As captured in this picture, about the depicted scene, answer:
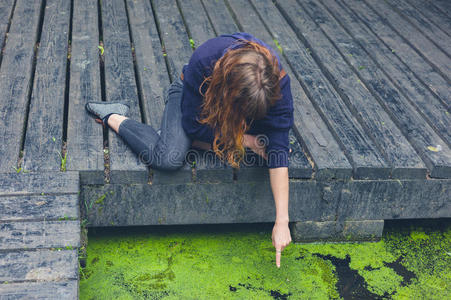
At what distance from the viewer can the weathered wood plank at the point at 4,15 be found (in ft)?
9.56

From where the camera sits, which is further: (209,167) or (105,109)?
(105,109)

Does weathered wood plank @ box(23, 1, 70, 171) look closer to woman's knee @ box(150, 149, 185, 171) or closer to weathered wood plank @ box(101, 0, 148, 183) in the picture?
weathered wood plank @ box(101, 0, 148, 183)

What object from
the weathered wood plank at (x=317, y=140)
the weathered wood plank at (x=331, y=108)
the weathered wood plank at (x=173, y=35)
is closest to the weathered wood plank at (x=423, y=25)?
the weathered wood plank at (x=331, y=108)

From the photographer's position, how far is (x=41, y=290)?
1538 millimetres

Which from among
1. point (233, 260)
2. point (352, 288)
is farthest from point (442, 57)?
point (233, 260)

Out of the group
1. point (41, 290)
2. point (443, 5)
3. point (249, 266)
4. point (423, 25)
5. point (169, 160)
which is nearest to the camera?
point (41, 290)

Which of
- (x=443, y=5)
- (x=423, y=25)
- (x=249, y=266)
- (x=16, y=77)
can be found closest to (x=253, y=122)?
(x=249, y=266)

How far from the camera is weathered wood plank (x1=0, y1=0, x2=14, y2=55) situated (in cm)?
291

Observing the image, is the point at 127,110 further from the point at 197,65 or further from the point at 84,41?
the point at 84,41

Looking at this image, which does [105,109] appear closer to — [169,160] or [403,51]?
[169,160]

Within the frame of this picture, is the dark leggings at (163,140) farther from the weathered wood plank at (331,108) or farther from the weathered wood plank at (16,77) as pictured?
the weathered wood plank at (331,108)

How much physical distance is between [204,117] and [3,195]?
825mm

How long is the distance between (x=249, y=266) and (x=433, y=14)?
8.56 ft

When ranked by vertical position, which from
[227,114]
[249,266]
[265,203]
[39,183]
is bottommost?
[249,266]
